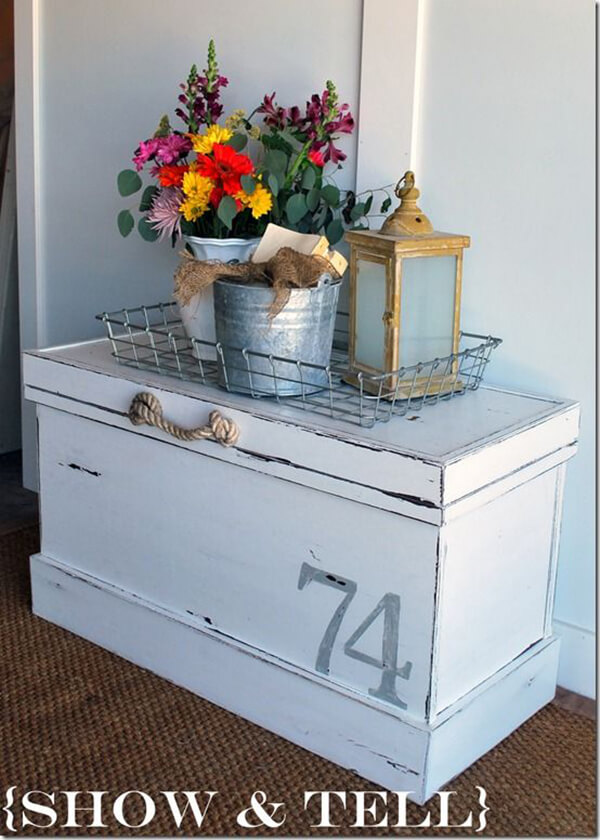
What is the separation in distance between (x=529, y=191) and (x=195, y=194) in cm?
46

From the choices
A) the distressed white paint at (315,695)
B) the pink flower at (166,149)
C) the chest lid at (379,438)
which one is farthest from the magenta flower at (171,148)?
the distressed white paint at (315,695)

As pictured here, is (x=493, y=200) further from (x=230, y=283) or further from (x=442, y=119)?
(x=230, y=283)

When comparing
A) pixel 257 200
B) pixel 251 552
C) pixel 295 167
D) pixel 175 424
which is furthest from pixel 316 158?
pixel 251 552

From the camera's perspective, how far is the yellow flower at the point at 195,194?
152cm

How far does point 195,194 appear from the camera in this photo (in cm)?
153

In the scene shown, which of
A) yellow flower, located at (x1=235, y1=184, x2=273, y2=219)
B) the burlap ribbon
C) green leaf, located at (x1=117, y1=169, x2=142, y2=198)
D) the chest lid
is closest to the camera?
the chest lid

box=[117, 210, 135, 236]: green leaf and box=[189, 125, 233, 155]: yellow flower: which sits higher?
box=[189, 125, 233, 155]: yellow flower

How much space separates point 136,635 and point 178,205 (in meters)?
0.64

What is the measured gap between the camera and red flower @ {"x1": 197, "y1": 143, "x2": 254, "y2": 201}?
4.92 ft

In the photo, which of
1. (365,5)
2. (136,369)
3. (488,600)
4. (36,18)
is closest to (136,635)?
(136,369)

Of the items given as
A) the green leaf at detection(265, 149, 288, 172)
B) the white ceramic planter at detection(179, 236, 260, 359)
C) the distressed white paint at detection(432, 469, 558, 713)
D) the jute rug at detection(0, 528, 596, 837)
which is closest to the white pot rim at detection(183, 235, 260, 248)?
the white ceramic planter at detection(179, 236, 260, 359)

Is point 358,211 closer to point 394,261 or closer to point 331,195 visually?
point 331,195

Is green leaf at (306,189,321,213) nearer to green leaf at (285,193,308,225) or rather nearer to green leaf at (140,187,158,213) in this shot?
green leaf at (285,193,308,225)

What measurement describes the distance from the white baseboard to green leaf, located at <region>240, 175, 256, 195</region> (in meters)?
→ 0.76
